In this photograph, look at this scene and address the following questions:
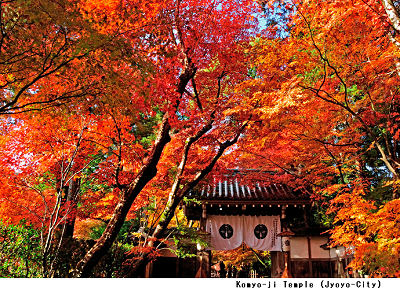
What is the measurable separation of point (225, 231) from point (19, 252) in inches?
323

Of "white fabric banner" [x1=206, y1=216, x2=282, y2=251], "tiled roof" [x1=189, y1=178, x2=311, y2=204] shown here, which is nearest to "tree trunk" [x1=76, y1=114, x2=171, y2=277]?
"tiled roof" [x1=189, y1=178, x2=311, y2=204]

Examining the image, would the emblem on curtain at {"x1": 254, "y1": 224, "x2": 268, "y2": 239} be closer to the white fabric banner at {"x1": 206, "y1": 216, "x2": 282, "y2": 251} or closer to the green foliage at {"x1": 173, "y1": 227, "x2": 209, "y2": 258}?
the white fabric banner at {"x1": 206, "y1": 216, "x2": 282, "y2": 251}

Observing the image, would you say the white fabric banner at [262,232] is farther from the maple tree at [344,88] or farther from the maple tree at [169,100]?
the maple tree at [344,88]

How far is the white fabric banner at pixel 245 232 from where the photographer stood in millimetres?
12148

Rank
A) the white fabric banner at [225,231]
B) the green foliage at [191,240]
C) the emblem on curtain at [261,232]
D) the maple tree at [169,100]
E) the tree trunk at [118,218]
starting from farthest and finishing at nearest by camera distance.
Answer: the emblem on curtain at [261,232] → the white fabric banner at [225,231] → the green foliage at [191,240] → the tree trunk at [118,218] → the maple tree at [169,100]

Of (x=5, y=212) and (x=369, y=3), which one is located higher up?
(x=369, y=3)

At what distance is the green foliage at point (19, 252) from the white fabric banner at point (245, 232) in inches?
284

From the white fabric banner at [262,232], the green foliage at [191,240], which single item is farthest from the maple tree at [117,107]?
the white fabric banner at [262,232]

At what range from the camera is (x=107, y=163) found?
936 centimetres

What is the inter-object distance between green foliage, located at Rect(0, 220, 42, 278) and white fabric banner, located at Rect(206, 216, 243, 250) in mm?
7217

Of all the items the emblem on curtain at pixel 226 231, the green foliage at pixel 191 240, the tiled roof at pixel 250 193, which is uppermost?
the tiled roof at pixel 250 193
